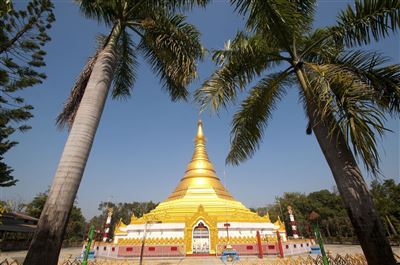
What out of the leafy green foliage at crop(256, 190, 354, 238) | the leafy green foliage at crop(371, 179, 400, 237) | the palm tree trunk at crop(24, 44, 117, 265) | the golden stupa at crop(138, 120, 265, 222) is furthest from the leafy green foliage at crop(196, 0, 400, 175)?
the leafy green foliage at crop(256, 190, 354, 238)

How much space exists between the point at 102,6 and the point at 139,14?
35.3 inches

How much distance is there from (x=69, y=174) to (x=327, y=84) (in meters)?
4.37

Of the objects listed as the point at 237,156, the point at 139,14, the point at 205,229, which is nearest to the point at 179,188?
the point at 205,229

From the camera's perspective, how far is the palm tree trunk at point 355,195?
3372mm

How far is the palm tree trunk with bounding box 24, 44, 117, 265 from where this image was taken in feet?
10.5

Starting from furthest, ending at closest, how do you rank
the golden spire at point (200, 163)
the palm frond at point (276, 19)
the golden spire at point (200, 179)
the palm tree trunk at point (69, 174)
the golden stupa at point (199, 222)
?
the golden spire at point (200, 163) < the golden spire at point (200, 179) < the golden stupa at point (199, 222) < the palm frond at point (276, 19) < the palm tree trunk at point (69, 174)

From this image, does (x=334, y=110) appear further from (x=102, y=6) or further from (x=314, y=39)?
(x=102, y=6)

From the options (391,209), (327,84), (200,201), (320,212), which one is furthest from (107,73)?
(320,212)

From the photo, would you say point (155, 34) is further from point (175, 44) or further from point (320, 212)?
point (320, 212)

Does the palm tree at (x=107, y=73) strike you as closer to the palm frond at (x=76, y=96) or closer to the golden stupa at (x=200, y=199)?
the palm frond at (x=76, y=96)

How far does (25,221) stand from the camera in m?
34.1

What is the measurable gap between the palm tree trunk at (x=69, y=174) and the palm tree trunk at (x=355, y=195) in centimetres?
406

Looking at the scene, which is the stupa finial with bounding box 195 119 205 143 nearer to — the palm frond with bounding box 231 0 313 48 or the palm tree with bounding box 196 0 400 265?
the palm tree with bounding box 196 0 400 265

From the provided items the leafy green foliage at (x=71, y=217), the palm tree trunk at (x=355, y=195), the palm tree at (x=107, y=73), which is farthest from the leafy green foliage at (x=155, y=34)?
the leafy green foliage at (x=71, y=217)
